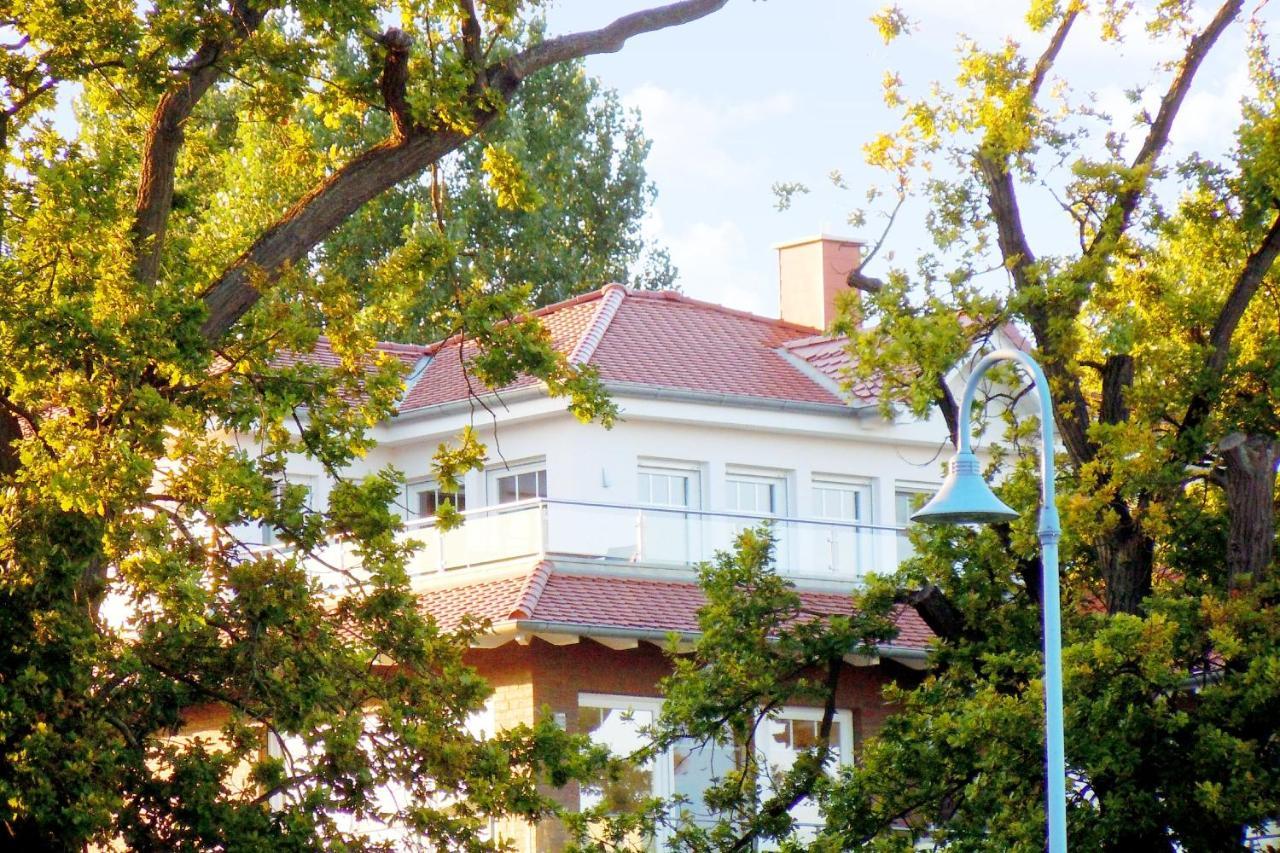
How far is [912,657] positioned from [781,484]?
15.6ft

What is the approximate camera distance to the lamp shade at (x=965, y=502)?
14539 mm

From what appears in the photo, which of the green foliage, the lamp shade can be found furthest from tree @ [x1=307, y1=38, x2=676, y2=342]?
the lamp shade

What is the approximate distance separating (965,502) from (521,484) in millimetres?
16082

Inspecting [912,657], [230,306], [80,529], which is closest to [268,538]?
[912,657]

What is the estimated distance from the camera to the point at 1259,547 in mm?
20219

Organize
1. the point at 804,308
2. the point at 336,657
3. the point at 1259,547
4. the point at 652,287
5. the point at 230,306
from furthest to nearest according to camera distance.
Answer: the point at 652,287 → the point at 804,308 → the point at 1259,547 → the point at 230,306 → the point at 336,657

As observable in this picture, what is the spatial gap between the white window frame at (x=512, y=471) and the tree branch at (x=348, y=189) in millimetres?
10546

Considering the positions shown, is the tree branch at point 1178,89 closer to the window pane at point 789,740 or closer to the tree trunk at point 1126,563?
the tree trunk at point 1126,563

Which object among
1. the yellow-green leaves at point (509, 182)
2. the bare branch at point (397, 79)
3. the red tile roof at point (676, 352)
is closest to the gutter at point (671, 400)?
the red tile roof at point (676, 352)

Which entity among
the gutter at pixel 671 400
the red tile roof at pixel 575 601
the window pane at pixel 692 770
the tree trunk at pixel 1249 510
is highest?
the gutter at pixel 671 400

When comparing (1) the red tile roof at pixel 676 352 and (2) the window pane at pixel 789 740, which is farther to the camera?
(1) the red tile roof at pixel 676 352

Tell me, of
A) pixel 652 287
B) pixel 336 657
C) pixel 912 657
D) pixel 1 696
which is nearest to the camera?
pixel 1 696

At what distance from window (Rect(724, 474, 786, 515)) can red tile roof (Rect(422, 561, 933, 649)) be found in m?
4.20

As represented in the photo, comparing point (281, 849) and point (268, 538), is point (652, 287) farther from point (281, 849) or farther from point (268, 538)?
point (281, 849)
